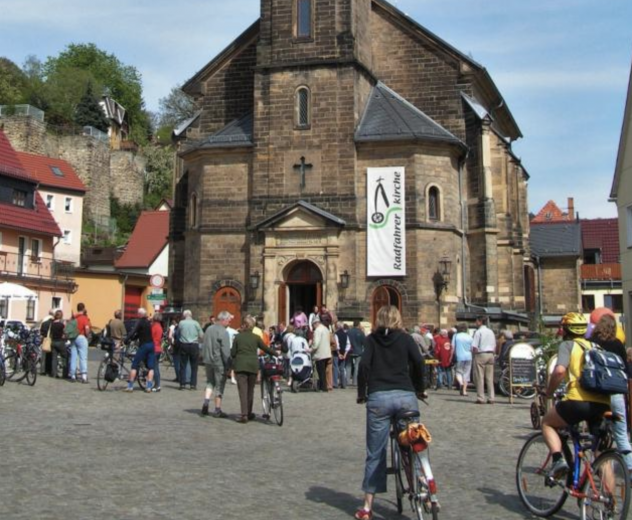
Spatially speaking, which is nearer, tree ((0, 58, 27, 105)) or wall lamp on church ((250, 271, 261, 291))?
wall lamp on church ((250, 271, 261, 291))

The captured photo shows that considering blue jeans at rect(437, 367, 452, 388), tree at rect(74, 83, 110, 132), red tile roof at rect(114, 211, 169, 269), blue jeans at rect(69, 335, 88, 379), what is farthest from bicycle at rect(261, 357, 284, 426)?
tree at rect(74, 83, 110, 132)

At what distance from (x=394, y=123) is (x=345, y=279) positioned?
6.15 metres

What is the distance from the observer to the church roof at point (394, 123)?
97.9 ft

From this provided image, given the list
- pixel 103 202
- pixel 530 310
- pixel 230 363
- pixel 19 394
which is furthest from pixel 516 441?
pixel 103 202

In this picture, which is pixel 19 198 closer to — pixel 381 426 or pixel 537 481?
pixel 381 426

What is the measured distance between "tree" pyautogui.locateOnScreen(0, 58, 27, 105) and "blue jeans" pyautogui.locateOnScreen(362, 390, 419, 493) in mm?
79392

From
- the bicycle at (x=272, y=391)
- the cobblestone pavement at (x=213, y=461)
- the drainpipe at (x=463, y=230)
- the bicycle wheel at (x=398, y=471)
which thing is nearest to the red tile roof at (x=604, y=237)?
the drainpipe at (x=463, y=230)

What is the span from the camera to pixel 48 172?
201ft

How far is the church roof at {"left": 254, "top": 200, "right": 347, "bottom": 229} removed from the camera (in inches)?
1143

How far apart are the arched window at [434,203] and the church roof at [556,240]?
2034cm

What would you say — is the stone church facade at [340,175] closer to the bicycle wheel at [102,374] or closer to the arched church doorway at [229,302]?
the arched church doorway at [229,302]

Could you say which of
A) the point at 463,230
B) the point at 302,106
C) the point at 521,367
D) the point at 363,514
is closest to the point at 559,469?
the point at 363,514

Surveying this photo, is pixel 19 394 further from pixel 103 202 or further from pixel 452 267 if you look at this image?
pixel 103 202

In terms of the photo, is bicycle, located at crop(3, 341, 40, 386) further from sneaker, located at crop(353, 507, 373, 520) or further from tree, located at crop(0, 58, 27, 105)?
tree, located at crop(0, 58, 27, 105)
